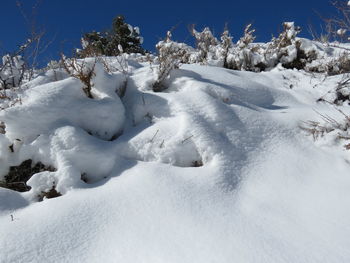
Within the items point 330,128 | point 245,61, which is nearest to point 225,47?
point 245,61

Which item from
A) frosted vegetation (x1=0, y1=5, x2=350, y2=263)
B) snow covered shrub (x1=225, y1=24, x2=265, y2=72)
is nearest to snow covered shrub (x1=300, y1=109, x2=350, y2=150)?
frosted vegetation (x1=0, y1=5, x2=350, y2=263)

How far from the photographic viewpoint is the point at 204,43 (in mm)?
4582

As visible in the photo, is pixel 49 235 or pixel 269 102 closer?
pixel 49 235

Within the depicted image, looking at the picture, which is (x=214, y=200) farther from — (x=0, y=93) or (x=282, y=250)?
(x=0, y=93)

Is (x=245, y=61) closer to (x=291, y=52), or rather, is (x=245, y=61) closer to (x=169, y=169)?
(x=291, y=52)

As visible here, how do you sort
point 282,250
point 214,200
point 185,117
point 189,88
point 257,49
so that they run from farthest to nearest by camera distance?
point 257,49, point 189,88, point 185,117, point 214,200, point 282,250

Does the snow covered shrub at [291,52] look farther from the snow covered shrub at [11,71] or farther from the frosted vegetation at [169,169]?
the snow covered shrub at [11,71]

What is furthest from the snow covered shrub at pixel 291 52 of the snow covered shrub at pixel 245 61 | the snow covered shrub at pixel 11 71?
the snow covered shrub at pixel 11 71

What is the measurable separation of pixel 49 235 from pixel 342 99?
2642mm

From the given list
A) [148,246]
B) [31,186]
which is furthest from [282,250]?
[31,186]

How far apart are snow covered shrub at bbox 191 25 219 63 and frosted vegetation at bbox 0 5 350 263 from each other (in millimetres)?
1747

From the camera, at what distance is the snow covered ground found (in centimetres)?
113

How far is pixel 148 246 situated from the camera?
1123mm

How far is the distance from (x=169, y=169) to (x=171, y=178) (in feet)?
0.30
